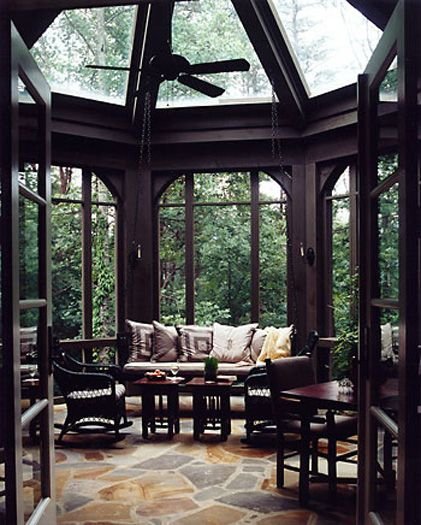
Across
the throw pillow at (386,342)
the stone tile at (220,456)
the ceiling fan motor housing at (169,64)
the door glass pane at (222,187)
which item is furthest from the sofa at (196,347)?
the throw pillow at (386,342)

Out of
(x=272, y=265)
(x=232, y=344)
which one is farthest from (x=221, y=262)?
(x=232, y=344)

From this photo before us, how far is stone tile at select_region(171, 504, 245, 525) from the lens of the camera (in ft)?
13.6

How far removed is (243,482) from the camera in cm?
498

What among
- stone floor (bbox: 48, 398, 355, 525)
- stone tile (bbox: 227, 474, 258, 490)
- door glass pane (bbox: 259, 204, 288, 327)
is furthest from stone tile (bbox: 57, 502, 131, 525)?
door glass pane (bbox: 259, 204, 288, 327)

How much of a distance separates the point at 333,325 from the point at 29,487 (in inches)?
228

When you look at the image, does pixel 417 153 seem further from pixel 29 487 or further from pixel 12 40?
pixel 29 487

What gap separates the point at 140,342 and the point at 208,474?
9.91ft

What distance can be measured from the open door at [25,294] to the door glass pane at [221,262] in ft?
20.7

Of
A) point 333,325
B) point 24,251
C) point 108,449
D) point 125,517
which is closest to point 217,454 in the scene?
point 108,449

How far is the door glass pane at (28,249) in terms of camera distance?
2490 mm

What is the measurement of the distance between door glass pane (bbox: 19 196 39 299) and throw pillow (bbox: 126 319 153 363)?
5.28m

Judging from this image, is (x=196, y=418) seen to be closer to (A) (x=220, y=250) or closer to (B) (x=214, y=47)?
(A) (x=220, y=250)

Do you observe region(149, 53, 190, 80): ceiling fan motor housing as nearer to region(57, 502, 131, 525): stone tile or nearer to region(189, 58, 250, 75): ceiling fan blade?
region(189, 58, 250, 75): ceiling fan blade

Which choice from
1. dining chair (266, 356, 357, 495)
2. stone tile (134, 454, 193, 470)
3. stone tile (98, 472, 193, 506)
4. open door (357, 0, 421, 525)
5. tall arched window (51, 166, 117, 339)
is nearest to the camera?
open door (357, 0, 421, 525)
